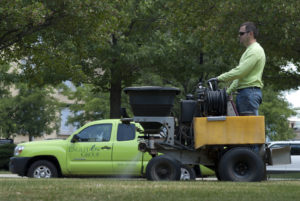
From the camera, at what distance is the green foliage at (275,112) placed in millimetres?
38438

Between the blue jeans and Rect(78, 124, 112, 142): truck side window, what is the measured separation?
6019 mm

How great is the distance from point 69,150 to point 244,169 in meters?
6.45

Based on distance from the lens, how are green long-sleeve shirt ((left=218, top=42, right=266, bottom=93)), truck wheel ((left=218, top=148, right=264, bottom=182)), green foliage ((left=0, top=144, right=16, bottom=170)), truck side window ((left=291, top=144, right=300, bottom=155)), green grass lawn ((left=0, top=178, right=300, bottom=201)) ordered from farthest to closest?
green foliage ((left=0, top=144, right=16, bottom=170)), truck side window ((left=291, top=144, right=300, bottom=155)), green long-sleeve shirt ((left=218, top=42, right=266, bottom=93)), truck wheel ((left=218, top=148, right=264, bottom=182)), green grass lawn ((left=0, top=178, right=300, bottom=201))

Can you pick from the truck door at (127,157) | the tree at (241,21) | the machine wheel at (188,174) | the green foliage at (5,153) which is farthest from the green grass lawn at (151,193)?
the green foliage at (5,153)

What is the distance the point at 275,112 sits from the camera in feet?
126

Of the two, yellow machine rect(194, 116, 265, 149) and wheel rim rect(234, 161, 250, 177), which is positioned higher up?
yellow machine rect(194, 116, 265, 149)

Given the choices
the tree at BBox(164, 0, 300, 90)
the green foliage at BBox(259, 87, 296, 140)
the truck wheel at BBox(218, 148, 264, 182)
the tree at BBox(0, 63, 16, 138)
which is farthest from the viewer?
the tree at BBox(0, 63, 16, 138)

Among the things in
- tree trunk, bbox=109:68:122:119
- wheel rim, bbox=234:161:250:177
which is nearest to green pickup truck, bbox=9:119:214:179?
wheel rim, bbox=234:161:250:177

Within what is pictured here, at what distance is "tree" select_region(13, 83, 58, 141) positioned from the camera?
130 feet

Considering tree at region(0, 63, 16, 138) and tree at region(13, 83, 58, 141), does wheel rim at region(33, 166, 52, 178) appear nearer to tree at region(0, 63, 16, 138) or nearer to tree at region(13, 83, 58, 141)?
tree at region(0, 63, 16, 138)

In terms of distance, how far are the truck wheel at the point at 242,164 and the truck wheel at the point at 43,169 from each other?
20.9 feet

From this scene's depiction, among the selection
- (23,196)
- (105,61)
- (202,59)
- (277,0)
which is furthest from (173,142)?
(202,59)

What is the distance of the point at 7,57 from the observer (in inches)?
763

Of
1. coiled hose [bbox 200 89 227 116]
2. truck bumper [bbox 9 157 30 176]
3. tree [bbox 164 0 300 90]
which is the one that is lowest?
truck bumper [bbox 9 157 30 176]
